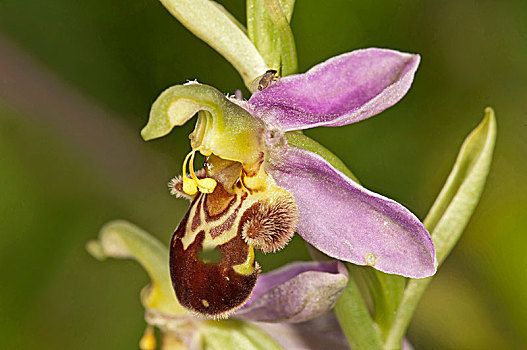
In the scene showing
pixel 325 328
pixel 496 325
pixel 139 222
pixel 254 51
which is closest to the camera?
pixel 254 51

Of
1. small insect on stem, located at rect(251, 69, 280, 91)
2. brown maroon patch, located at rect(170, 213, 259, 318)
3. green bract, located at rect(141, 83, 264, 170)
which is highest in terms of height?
small insect on stem, located at rect(251, 69, 280, 91)

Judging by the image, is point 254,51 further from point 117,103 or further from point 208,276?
point 117,103

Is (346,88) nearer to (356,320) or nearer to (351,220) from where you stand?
(351,220)

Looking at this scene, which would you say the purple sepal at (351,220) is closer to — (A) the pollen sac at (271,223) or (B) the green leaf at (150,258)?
(A) the pollen sac at (271,223)

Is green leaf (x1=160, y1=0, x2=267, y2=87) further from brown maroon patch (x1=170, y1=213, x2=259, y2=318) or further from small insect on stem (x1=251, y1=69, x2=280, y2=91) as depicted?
brown maroon patch (x1=170, y1=213, x2=259, y2=318)

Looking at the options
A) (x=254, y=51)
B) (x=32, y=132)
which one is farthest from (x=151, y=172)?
(x=254, y=51)

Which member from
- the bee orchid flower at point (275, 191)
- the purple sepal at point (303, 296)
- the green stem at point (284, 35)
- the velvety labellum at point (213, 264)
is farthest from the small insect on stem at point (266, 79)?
the purple sepal at point (303, 296)

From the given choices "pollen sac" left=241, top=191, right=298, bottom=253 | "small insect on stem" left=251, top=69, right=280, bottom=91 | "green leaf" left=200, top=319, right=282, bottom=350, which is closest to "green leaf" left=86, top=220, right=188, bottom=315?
"green leaf" left=200, top=319, right=282, bottom=350
